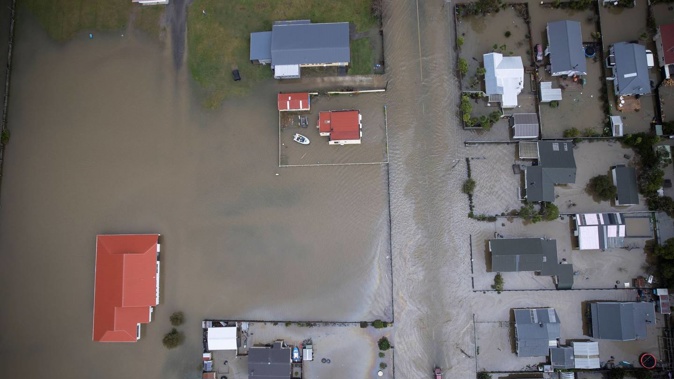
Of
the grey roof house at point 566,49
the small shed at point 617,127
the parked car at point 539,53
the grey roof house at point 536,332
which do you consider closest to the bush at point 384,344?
the grey roof house at point 536,332

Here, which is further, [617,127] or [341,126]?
[617,127]

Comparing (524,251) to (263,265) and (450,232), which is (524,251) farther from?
(263,265)

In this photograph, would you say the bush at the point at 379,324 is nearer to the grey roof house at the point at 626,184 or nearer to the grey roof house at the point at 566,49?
the grey roof house at the point at 626,184

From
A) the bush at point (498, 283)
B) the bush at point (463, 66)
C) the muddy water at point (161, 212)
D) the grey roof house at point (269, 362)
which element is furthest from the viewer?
the bush at point (463, 66)

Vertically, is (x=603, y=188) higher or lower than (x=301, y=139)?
lower

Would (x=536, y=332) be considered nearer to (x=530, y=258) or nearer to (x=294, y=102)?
(x=530, y=258)

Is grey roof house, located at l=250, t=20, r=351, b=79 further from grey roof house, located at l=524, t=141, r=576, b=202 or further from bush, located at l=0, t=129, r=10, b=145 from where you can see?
bush, located at l=0, t=129, r=10, b=145

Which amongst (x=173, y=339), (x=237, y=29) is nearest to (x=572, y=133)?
(x=237, y=29)
